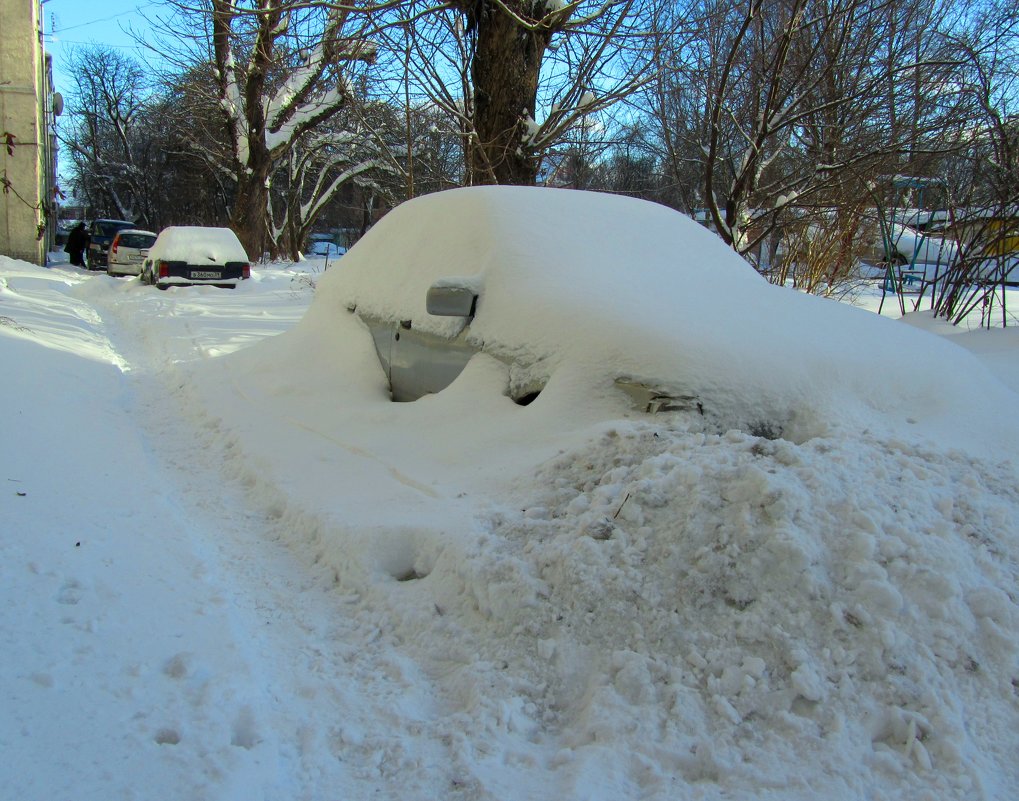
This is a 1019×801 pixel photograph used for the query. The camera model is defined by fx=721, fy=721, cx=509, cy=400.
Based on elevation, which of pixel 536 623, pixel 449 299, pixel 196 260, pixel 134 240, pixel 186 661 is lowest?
pixel 186 661

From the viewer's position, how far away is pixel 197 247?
14.7m

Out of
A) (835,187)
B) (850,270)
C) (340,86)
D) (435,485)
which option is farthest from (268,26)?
(435,485)

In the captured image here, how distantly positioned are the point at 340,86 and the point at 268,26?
1.73 metres

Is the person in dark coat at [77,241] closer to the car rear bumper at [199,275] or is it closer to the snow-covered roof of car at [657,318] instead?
the car rear bumper at [199,275]

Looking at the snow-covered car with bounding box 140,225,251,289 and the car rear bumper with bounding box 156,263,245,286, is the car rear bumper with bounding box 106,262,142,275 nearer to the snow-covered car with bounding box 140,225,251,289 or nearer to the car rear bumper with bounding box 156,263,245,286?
the snow-covered car with bounding box 140,225,251,289

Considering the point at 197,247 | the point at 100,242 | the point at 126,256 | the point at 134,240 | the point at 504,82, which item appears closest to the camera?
the point at 504,82

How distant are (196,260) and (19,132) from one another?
9427mm

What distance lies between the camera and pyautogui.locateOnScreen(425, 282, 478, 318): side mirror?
157 inches

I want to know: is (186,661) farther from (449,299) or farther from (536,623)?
(449,299)

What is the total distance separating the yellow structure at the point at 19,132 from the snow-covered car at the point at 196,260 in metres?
6.98

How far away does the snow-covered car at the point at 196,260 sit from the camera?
14211 mm

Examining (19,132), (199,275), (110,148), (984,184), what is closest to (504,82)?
(984,184)

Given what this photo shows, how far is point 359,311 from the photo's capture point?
18.4 ft

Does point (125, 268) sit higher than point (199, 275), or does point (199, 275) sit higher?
point (199, 275)
